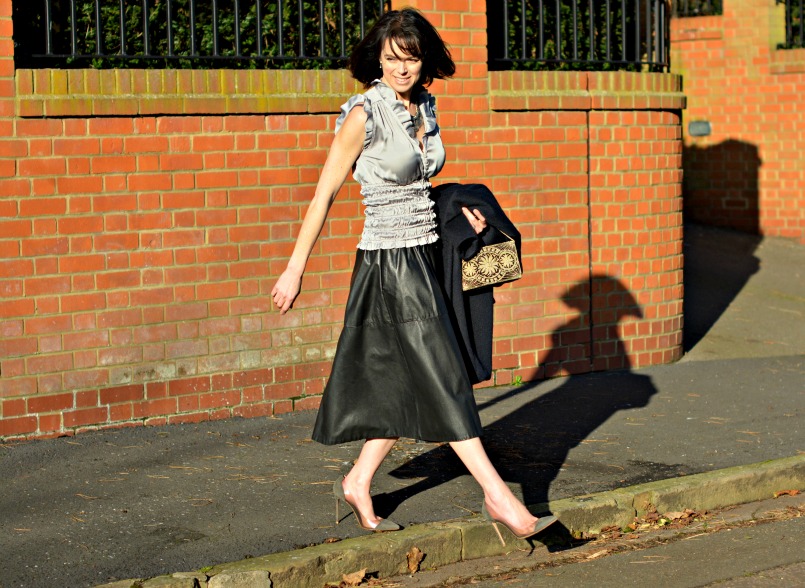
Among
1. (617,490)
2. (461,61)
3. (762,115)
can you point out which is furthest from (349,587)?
(762,115)

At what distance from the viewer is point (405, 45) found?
491 cm

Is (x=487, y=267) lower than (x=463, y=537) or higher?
higher

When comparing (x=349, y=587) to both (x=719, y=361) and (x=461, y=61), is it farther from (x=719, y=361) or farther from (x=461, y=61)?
(x=719, y=361)

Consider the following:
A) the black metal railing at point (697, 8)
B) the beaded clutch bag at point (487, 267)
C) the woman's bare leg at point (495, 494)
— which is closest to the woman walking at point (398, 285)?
the woman's bare leg at point (495, 494)

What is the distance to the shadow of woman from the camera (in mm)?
6051

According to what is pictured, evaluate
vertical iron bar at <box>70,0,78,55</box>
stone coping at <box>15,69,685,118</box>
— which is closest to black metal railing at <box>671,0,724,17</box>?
stone coping at <box>15,69,685,118</box>

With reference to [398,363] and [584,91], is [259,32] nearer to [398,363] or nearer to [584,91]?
[584,91]

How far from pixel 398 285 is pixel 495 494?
34.2 inches

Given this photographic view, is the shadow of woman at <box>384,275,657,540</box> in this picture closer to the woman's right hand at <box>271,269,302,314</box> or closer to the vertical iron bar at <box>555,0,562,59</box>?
the woman's right hand at <box>271,269,302,314</box>

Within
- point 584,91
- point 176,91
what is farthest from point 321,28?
point 584,91

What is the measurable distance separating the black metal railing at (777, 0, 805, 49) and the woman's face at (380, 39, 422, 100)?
11.4 meters

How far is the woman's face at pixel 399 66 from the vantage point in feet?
16.2

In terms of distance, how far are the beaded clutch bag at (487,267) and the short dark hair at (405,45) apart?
0.72 metres

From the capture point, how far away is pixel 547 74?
28.1 feet
